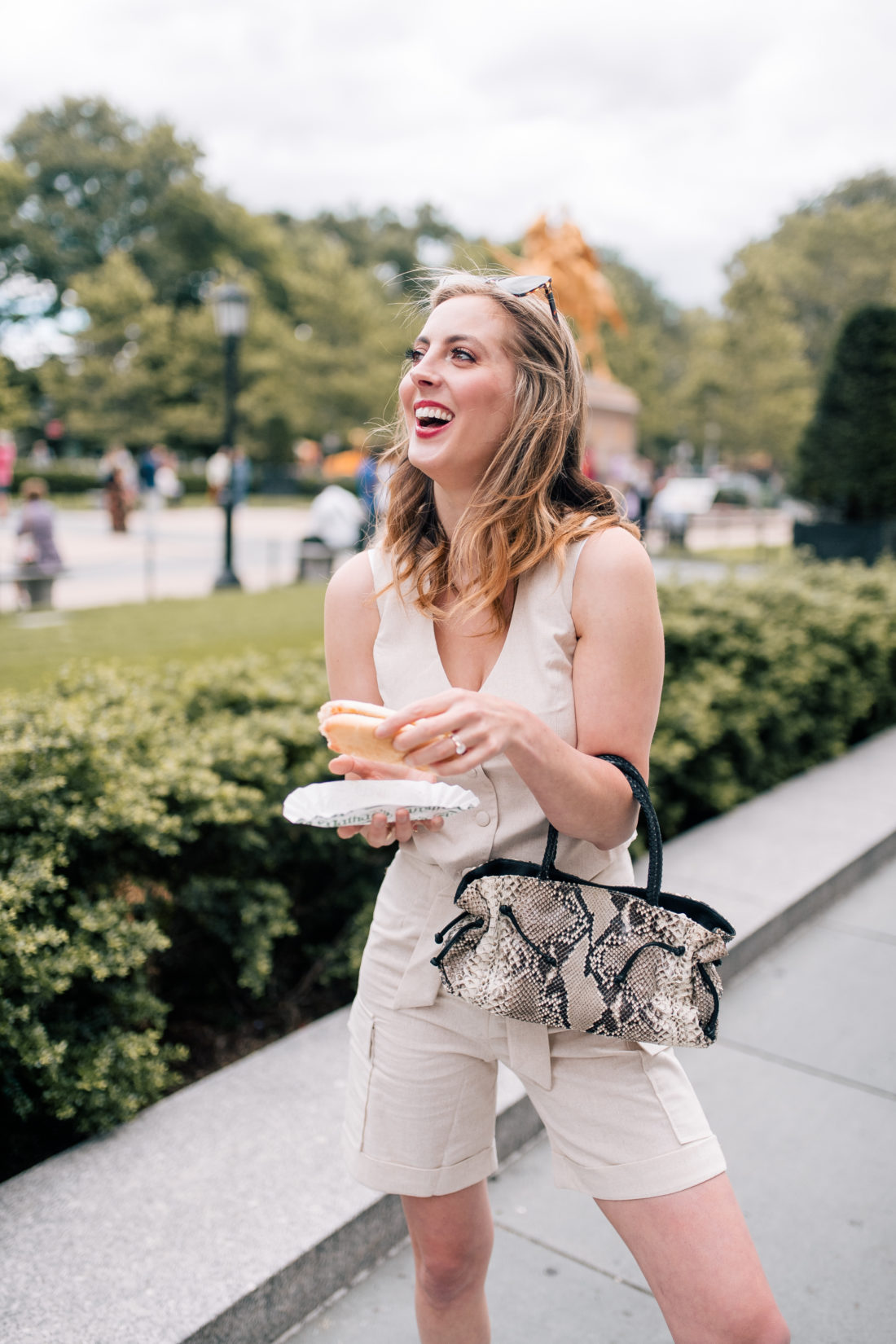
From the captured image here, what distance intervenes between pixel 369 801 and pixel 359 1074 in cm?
61

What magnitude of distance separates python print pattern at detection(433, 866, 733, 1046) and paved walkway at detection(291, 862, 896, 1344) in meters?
1.27

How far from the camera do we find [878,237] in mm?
56719

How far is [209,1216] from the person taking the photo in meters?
2.43

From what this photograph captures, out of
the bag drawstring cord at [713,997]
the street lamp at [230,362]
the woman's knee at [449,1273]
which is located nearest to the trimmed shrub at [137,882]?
the woman's knee at [449,1273]

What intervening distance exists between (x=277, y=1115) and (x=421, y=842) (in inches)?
56.9

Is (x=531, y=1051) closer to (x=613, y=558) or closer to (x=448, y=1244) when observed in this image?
(x=448, y=1244)

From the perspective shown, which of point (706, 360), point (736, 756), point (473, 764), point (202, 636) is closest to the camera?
point (473, 764)

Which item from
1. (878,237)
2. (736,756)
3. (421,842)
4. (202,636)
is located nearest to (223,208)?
(878,237)

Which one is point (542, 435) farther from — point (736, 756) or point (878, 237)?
point (878, 237)

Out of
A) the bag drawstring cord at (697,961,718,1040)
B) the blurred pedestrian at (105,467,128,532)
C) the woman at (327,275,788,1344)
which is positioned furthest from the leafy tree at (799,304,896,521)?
the blurred pedestrian at (105,467,128,532)

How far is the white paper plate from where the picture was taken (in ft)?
4.75

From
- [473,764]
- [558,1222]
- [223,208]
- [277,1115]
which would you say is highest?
[223,208]

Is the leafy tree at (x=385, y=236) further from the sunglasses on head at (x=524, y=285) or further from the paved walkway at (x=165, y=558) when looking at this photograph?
the sunglasses on head at (x=524, y=285)

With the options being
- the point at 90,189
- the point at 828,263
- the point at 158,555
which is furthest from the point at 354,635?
the point at 828,263
